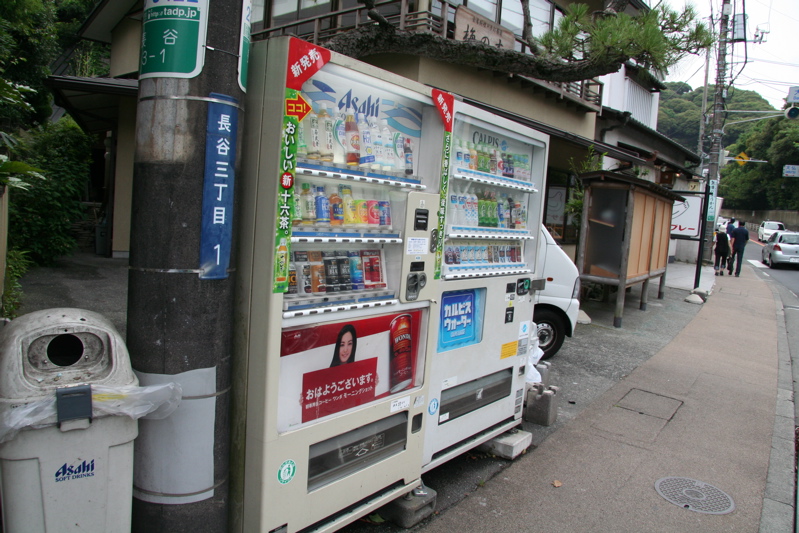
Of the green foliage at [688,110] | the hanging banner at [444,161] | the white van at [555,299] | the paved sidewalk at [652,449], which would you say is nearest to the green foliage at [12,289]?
the paved sidewalk at [652,449]

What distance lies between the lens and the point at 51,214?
927 centimetres

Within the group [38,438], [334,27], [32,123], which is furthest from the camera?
[32,123]

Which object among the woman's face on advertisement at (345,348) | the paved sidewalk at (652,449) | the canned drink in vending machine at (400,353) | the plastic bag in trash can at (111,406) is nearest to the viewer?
the plastic bag in trash can at (111,406)

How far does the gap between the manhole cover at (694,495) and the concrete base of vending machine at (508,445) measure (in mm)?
1059

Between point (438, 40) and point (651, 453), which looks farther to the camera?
point (438, 40)

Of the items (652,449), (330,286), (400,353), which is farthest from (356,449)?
(652,449)

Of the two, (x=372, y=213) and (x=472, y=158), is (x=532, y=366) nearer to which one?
(x=472, y=158)

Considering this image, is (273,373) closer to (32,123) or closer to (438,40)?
(438,40)

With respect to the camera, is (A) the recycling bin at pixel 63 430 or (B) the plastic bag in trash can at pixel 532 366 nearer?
(A) the recycling bin at pixel 63 430

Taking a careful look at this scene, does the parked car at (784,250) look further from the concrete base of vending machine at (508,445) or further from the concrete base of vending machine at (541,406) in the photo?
the concrete base of vending machine at (508,445)

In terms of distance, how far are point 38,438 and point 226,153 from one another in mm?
1457

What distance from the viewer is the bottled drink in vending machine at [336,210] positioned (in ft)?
10.4

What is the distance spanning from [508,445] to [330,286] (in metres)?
2.28

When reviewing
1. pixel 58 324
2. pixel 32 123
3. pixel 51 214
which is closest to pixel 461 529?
pixel 58 324
